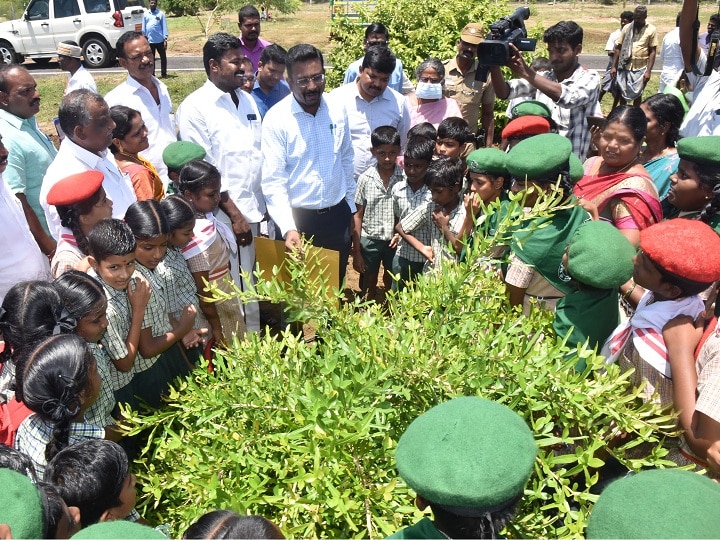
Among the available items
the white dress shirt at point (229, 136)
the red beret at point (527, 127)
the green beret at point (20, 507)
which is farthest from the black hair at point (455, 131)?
the green beret at point (20, 507)

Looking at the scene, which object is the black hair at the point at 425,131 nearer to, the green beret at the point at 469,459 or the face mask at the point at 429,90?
the face mask at the point at 429,90

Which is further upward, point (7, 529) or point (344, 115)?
point (344, 115)

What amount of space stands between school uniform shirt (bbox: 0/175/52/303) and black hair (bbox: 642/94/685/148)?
3.56 metres

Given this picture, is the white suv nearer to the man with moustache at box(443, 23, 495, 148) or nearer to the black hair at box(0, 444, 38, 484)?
the man with moustache at box(443, 23, 495, 148)

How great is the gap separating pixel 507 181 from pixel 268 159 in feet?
4.64

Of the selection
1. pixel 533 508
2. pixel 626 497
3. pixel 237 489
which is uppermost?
pixel 626 497

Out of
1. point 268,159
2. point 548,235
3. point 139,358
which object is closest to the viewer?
point 548,235

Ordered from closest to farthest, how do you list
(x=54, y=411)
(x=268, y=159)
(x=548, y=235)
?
(x=54, y=411)
(x=548, y=235)
(x=268, y=159)

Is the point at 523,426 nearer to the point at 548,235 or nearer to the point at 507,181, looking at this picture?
the point at 548,235

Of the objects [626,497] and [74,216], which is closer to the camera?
[626,497]

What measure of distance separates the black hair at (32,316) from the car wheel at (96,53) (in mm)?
13977

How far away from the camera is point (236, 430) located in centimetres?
172

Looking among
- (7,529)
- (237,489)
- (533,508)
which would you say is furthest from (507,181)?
(7,529)

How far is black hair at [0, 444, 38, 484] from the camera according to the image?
173 cm
